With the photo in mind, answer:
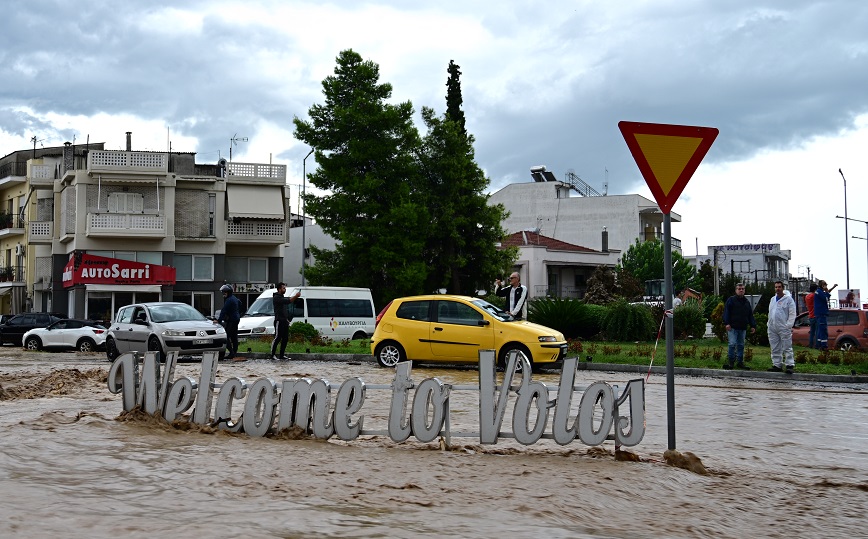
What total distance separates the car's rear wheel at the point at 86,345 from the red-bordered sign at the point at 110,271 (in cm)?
1681

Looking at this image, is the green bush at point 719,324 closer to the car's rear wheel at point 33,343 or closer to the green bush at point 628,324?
the green bush at point 628,324

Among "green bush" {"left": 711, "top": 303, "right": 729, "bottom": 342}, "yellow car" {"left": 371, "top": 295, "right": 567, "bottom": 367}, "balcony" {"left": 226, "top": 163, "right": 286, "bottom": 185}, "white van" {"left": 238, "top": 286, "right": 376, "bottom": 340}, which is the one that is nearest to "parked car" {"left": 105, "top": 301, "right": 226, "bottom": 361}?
"yellow car" {"left": 371, "top": 295, "right": 567, "bottom": 367}

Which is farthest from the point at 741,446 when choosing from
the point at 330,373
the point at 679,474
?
the point at 330,373

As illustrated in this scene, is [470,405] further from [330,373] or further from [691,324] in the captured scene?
[691,324]

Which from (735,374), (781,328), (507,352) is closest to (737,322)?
(781,328)

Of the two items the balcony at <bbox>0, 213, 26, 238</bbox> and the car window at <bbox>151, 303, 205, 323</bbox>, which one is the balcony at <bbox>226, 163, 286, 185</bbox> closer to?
the balcony at <bbox>0, 213, 26, 238</bbox>

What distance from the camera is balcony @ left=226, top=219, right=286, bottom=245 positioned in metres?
53.0

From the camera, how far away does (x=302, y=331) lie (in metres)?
29.4

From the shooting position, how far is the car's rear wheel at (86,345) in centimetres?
3278

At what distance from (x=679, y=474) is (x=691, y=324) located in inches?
946

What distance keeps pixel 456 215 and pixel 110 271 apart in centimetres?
1823

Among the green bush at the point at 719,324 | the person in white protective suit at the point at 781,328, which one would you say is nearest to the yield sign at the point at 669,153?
the person in white protective suit at the point at 781,328

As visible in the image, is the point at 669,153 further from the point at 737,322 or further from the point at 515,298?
the point at 737,322

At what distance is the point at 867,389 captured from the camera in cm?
1627
